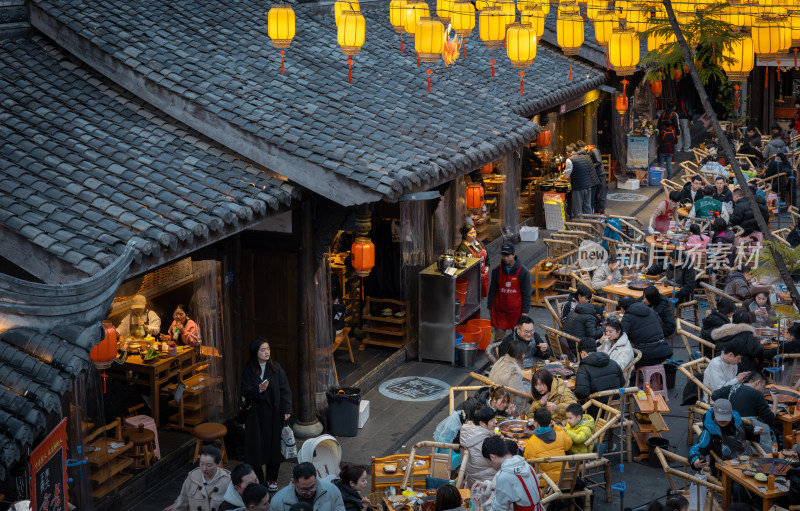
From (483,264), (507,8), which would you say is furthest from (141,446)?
(507,8)

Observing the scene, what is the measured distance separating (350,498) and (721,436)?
165 inches

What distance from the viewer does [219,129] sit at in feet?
42.4

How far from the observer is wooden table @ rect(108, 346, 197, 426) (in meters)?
14.1

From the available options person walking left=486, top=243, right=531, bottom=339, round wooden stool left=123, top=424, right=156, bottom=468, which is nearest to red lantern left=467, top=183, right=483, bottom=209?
person walking left=486, top=243, right=531, bottom=339

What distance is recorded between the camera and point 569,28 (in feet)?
60.4

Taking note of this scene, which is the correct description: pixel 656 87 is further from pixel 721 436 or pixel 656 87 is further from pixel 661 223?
pixel 721 436

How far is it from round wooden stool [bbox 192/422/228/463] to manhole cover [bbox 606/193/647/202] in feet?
57.1

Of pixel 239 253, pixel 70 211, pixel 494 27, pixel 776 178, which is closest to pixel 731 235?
pixel 494 27

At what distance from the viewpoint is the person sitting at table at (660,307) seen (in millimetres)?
15477

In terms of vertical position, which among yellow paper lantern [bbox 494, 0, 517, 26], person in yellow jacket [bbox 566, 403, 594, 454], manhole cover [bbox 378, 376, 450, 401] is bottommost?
manhole cover [bbox 378, 376, 450, 401]

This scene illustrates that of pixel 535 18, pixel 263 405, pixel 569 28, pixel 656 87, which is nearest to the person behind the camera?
pixel 263 405

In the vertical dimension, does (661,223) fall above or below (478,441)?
above

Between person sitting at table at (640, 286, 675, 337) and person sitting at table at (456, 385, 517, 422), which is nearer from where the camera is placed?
person sitting at table at (456, 385, 517, 422)

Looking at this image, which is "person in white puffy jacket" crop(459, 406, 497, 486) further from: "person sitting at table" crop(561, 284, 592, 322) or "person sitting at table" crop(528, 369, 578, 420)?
"person sitting at table" crop(561, 284, 592, 322)
